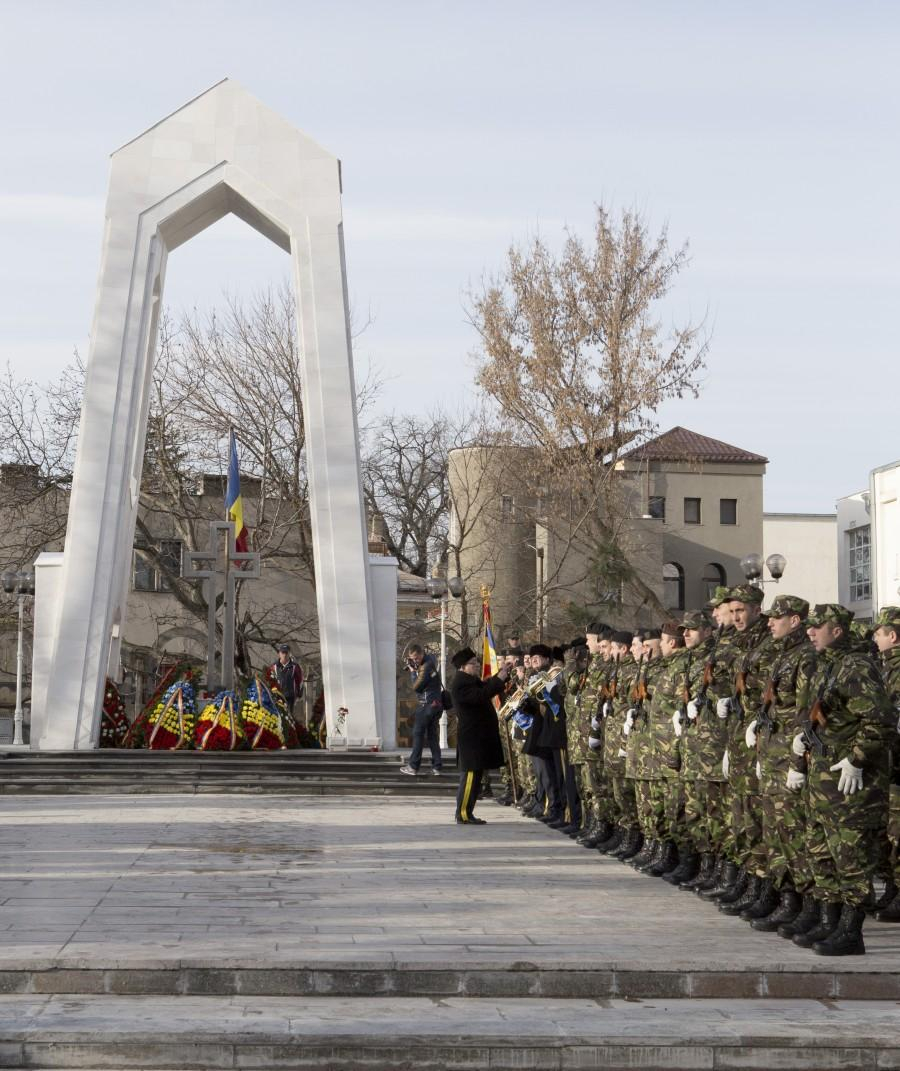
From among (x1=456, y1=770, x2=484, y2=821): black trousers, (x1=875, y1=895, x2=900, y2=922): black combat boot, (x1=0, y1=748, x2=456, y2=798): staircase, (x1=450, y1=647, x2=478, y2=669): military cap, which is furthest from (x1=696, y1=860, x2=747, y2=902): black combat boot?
(x1=0, y1=748, x2=456, y2=798): staircase

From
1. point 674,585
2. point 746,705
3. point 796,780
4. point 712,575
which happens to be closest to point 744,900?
point 746,705

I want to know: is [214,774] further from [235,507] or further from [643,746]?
[643,746]

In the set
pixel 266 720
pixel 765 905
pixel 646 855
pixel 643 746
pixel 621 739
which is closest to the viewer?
pixel 765 905

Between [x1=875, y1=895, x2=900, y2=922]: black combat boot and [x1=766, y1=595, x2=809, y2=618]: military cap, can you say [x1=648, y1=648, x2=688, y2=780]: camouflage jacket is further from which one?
Result: [x1=875, y1=895, x2=900, y2=922]: black combat boot

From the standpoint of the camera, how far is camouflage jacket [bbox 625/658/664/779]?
10.9m

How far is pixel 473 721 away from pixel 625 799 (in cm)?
297

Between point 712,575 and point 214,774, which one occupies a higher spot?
point 712,575

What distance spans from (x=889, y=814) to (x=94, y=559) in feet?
53.4

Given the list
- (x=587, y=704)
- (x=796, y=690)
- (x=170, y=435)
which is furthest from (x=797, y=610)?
(x=170, y=435)

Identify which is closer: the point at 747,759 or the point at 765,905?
the point at 765,905

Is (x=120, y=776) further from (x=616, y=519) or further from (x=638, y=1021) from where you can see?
(x=616, y=519)

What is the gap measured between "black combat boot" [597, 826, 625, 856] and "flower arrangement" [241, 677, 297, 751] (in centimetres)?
1006

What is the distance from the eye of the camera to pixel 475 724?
14.9 m

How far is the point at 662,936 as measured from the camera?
8352 mm
